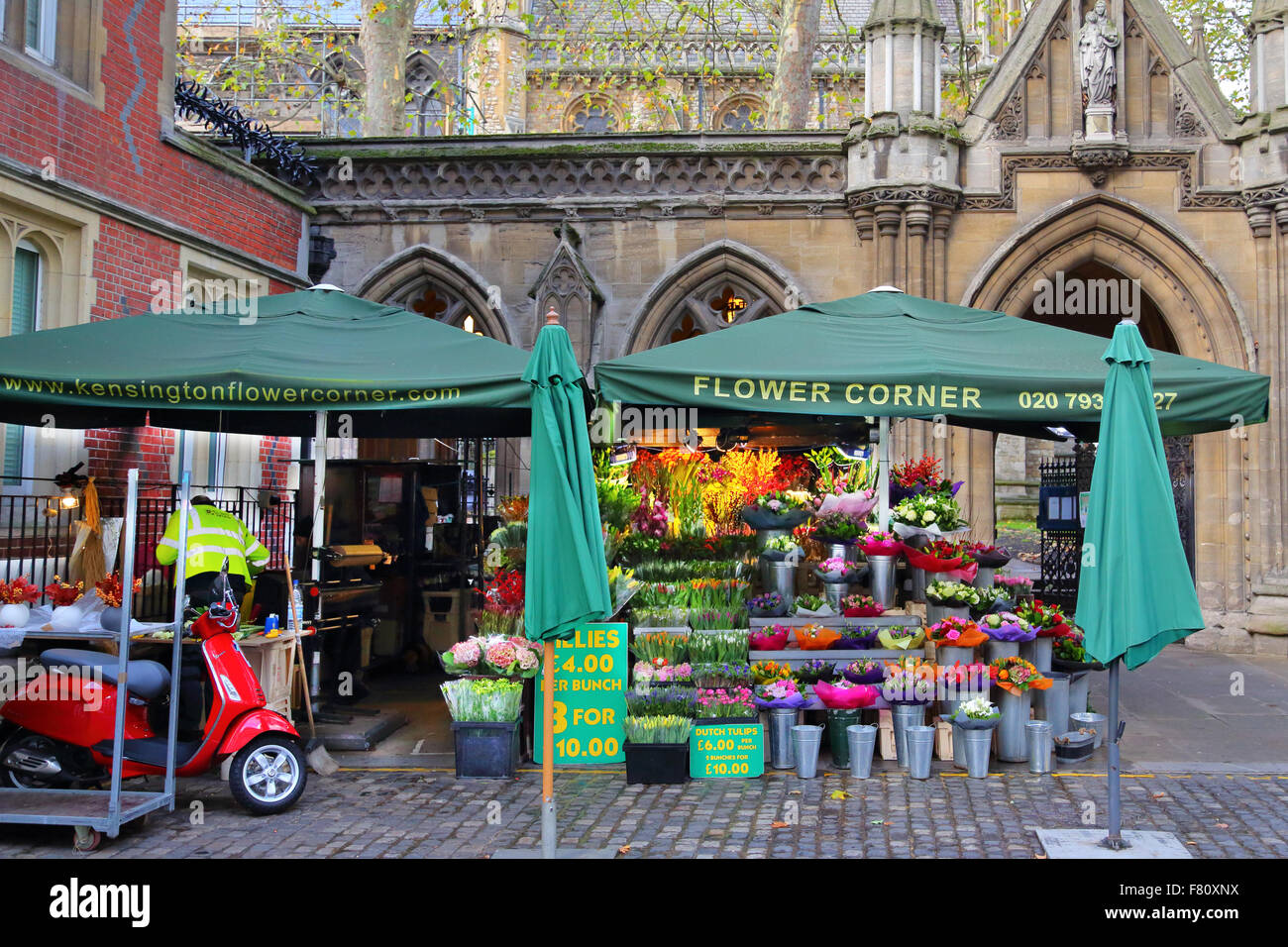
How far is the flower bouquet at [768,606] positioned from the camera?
7.52m

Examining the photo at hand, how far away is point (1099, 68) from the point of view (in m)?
12.6

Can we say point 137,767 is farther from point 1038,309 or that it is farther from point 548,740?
point 1038,309

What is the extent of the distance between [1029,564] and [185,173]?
16.4 meters

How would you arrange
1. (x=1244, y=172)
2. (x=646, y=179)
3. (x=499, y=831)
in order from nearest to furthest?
1. (x=499, y=831)
2. (x=1244, y=172)
3. (x=646, y=179)

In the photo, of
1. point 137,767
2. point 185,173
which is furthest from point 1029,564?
point 137,767

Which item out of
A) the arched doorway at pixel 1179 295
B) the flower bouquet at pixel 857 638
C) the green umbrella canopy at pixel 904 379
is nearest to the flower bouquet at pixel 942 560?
the flower bouquet at pixel 857 638

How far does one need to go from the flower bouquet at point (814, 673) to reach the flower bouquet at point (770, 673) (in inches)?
2.7

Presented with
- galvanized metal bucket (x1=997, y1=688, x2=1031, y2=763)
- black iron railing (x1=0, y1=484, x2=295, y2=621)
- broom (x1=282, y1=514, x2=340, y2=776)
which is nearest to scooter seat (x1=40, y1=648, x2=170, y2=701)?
broom (x1=282, y1=514, x2=340, y2=776)

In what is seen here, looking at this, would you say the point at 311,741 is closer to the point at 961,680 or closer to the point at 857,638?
the point at 857,638

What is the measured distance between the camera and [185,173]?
417 inches

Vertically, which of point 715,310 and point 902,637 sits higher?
point 715,310

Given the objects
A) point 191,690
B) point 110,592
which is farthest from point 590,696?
point 110,592

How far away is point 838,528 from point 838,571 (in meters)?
0.38

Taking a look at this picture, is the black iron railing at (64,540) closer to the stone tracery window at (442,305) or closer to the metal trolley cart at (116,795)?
the metal trolley cart at (116,795)
